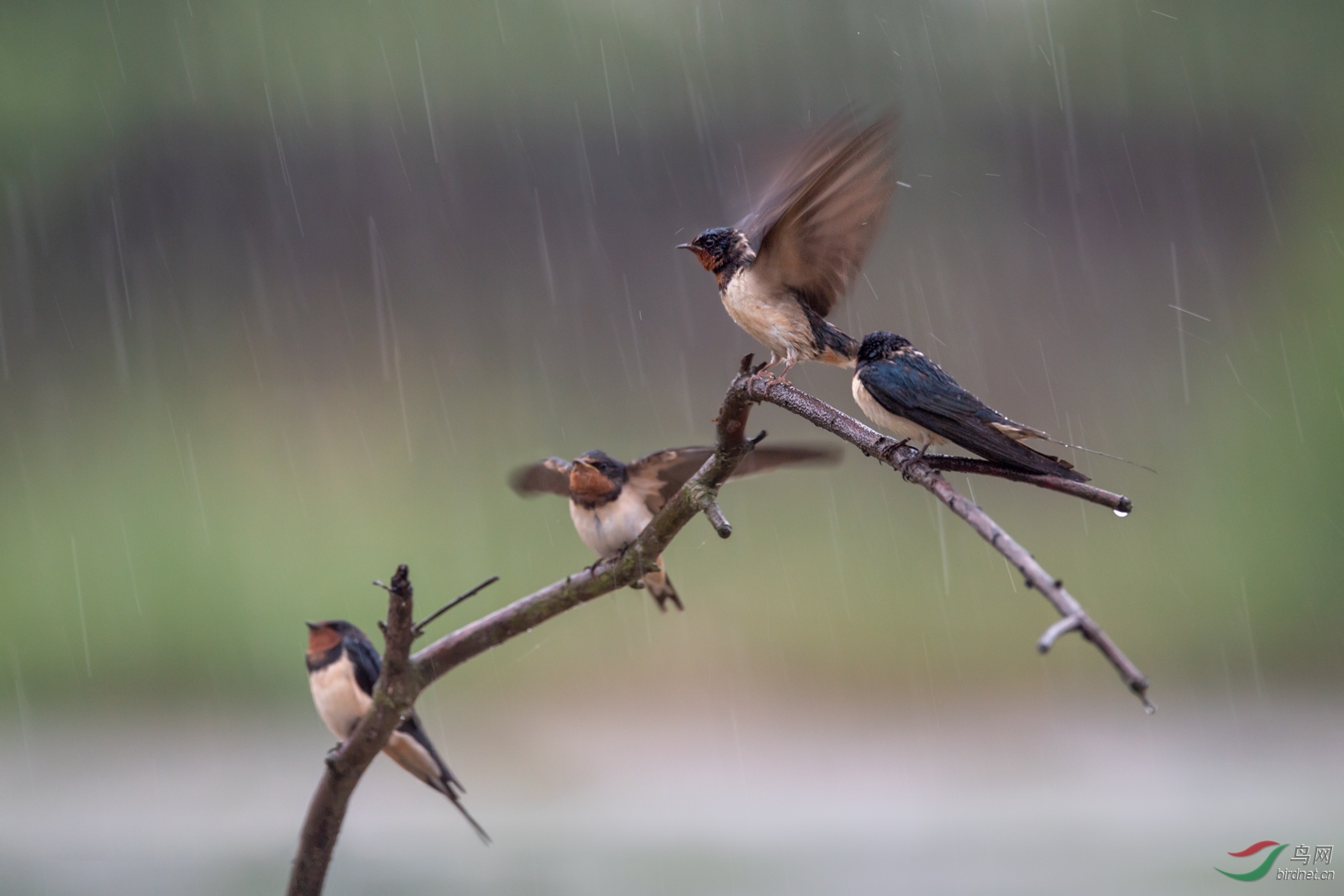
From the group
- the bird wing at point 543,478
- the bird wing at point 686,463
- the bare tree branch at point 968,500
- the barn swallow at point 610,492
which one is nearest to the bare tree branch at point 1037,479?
the bare tree branch at point 968,500

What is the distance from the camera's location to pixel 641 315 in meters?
3.56

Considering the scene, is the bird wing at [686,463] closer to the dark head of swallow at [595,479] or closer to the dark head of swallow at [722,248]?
the dark head of swallow at [595,479]

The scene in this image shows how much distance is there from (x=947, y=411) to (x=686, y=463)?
471 millimetres

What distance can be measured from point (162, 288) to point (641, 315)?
1.66 meters

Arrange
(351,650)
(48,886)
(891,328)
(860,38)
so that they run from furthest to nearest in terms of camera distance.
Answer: (860,38) → (891,328) → (48,886) → (351,650)

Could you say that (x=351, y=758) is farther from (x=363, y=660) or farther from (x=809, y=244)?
(x=809, y=244)

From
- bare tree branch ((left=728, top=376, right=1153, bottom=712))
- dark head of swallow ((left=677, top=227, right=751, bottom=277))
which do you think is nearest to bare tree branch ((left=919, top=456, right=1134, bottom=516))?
bare tree branch ((left=728, top=376, right=1153, bottom=712))

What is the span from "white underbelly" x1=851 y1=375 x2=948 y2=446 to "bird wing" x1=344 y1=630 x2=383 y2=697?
0.80 meters

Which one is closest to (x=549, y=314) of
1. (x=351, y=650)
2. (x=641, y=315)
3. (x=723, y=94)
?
(x=641, y=315)

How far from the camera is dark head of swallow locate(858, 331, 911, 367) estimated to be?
1025 mm

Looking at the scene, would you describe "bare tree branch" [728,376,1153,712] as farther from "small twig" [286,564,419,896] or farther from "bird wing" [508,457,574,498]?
"bird wing" [508,457,574,498]

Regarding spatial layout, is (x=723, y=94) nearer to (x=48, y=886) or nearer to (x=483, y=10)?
(x=483, y=10)

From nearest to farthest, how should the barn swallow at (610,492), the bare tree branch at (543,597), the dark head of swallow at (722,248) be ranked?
1. the bare tree branch at (543,597)
2. the dark head of swallow at (722,248)
3. the barn swallow at (610,492)

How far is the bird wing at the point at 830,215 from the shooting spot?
0.93 m
